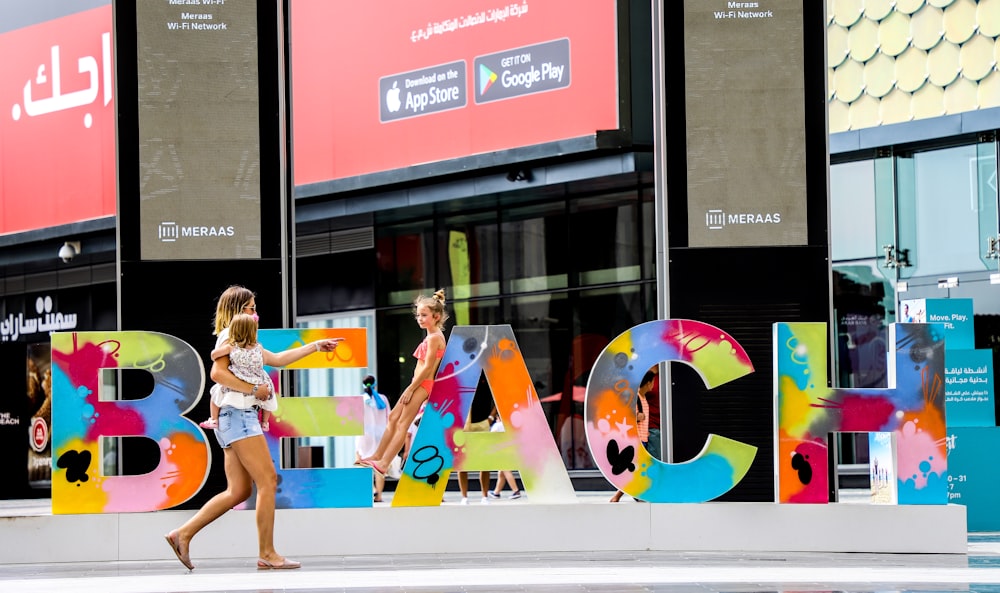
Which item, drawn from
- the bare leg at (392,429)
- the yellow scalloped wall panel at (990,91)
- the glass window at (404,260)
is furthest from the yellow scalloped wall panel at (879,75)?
the bare leg at (392,429)

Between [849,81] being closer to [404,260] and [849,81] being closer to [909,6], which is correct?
[909,6]

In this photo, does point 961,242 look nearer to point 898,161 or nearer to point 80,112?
point 898,161

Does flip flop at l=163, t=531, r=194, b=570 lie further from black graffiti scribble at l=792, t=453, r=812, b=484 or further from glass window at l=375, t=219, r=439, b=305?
glass window at l=375, t=219, r=439, b=305

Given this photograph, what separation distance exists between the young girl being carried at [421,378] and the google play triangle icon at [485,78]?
9.16 m

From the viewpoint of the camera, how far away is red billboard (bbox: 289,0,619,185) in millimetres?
19156

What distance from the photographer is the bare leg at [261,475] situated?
9367 millimetres

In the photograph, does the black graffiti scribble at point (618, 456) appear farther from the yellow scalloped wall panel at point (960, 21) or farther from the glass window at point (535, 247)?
the yellow scalloped wall panel at point (960, 21)

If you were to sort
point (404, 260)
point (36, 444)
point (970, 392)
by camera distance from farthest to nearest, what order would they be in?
point (404, 260), point (36, 444), point (970, 392)

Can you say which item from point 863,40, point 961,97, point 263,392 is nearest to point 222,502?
point 263,392

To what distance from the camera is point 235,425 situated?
9367 millimetres

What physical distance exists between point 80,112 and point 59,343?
1470 cm

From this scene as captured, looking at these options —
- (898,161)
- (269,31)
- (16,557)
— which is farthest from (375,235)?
(16,557)

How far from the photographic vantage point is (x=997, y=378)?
20.5 metres

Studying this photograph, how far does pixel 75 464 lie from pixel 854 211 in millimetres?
14209
